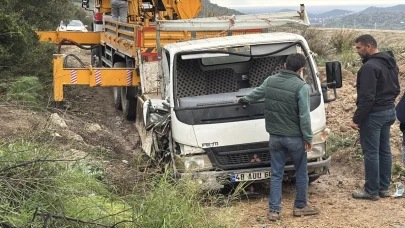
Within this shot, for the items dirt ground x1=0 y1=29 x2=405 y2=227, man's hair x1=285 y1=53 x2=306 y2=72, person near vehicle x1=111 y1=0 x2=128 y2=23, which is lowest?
dirt ground x1=0 y1=29 x2=405 y2=227

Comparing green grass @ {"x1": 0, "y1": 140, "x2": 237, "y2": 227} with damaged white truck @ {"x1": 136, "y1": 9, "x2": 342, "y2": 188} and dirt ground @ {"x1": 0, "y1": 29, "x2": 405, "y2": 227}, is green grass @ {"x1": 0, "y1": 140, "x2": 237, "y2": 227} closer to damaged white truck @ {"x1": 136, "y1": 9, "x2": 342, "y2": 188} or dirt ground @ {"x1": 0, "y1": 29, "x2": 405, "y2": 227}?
dirt ground @ {"x1": 0, "y1": 29, "x2": 405, "y2": 227}

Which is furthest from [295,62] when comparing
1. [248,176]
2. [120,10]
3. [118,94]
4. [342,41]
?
[342,41]

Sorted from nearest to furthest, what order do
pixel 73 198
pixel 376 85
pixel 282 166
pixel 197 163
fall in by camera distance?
pixel 73 198
pixel 282 166
pixel 376 85
pixel 197 163

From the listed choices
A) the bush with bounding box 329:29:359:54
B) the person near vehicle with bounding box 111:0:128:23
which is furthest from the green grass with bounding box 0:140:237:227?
the bush with bounding box 329:29:359:54

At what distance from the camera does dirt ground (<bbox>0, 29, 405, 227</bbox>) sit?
561 centimetres

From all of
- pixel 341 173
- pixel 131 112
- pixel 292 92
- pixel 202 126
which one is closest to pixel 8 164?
pixel 202 126

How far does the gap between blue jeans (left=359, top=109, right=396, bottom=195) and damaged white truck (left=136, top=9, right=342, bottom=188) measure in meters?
0.48

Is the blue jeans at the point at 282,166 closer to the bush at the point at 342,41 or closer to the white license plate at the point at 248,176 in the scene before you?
the white license plate at the point at 248,176

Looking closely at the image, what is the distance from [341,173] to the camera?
307 inches

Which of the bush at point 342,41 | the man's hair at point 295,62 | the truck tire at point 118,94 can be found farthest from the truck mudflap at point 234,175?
the bush at point 342,41

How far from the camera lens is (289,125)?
5551 mm

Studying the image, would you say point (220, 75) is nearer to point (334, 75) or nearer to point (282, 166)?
point (334, 75)

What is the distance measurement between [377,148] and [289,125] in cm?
129

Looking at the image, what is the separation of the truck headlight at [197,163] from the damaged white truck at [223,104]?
1cm
